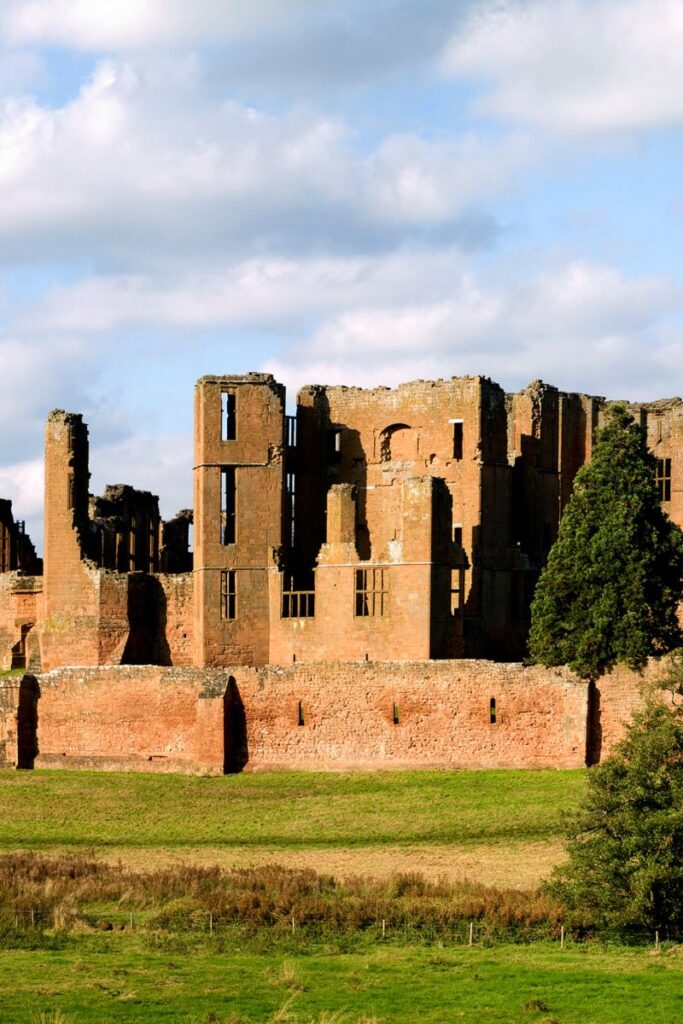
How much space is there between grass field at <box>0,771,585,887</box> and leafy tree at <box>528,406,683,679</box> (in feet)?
11.4

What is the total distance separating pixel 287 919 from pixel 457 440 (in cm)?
2749

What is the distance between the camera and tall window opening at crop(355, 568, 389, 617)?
5684 centimetres

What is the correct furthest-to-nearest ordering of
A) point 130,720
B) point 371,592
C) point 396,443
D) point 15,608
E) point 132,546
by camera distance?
point 132,546 → point 15,608 → point 396,443 → point 371,592 → point 130,720

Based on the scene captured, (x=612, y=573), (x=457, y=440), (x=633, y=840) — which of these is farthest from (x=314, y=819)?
(x=457, y=440)

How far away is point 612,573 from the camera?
51719 mm

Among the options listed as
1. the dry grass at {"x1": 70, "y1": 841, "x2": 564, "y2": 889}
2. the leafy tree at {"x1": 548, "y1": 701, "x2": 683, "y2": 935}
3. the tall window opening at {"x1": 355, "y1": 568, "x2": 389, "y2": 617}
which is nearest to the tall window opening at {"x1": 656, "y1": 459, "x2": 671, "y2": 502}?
the tall window opening at {"x1": 355, "y1": 568, "x2": 389, "y2": 617}

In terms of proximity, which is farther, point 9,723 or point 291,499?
point 291,499

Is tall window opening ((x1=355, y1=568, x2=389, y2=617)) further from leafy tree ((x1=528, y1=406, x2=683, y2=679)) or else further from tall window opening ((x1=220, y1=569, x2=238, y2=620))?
leafy tree ((x1=528, y1=406, x2=683, y2=679))

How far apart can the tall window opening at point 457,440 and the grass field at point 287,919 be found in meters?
14.2

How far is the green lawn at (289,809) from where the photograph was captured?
45.9m

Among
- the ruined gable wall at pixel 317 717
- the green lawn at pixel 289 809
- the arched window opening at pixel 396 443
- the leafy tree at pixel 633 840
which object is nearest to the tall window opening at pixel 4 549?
the arched window opening at pixel 396 443

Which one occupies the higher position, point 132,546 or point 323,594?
point 132,546

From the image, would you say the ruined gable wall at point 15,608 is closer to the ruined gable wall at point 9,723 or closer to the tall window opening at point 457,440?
the ruined gable wall at point 9,723

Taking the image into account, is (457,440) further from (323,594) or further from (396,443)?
(323,594)
